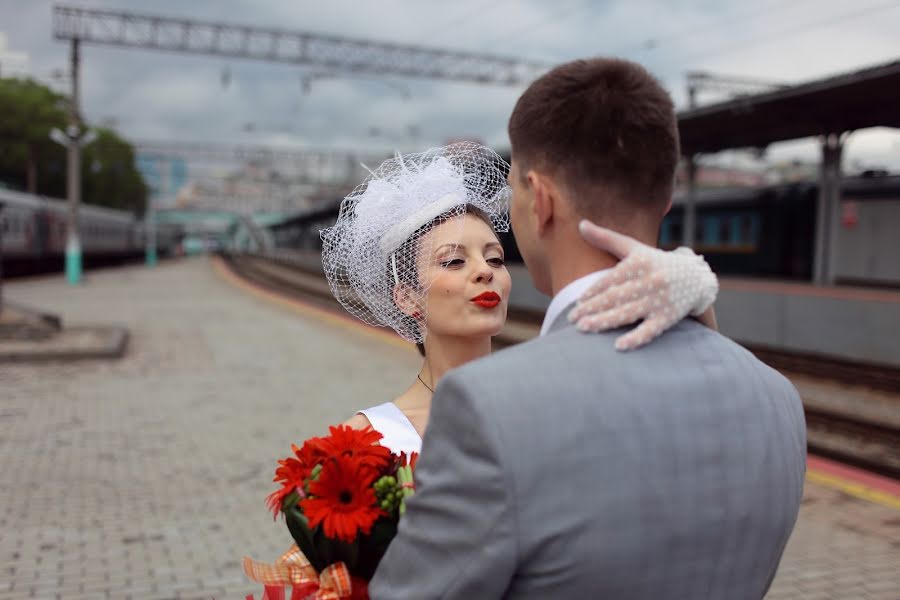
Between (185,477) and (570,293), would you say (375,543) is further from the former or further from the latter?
(185,477)

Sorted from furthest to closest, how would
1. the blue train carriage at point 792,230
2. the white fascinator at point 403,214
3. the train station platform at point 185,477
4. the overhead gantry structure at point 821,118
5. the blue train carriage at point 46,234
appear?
the blue train carriage at point 46,234
the blue train carriage at point 792,230
the overhead gantry structure at point 821,118
the train station platform at point 185,477
the white fascinator at point 403,214

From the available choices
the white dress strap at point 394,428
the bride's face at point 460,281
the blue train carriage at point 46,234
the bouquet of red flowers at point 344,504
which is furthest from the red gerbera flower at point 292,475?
the blue train carriage at point 46,234

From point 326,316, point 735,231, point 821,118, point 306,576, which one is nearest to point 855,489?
point 306,576

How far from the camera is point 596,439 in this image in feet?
3.87

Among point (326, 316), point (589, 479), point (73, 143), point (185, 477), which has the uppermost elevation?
point (73, 143)

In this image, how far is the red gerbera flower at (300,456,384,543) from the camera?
4.91 ft

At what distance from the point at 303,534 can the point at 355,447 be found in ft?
0.70

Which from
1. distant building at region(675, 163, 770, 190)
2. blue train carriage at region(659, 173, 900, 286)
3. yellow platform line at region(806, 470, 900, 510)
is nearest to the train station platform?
yellow platform line at region(806, 470, 900, 510)

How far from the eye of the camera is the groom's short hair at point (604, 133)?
1.28 meters

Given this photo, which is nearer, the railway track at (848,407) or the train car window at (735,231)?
the railway track at (848,407)

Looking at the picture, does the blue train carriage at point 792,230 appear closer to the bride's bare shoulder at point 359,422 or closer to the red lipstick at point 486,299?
the red lipstick at point 486,299

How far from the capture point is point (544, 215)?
4.43 ft

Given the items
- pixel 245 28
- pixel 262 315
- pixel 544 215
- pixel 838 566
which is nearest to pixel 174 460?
pixel 838 566

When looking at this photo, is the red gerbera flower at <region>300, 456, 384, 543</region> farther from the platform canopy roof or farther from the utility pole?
the utility pole
